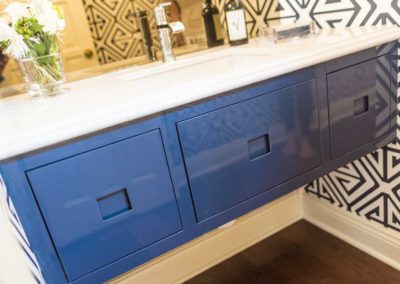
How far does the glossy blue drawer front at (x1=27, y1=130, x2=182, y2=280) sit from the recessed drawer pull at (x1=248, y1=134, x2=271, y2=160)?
0.26 meters

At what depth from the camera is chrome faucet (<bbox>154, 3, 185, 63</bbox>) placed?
1.29 metres

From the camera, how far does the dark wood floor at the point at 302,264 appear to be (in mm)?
1480

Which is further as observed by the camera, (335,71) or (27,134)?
(335,71)

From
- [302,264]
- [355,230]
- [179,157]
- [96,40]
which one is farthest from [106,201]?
[355,230]

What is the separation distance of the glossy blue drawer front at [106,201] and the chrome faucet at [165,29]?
597 millimetres

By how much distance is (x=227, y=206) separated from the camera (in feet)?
3.23

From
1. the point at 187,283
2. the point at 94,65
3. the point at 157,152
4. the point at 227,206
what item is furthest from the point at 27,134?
the point at 187,283

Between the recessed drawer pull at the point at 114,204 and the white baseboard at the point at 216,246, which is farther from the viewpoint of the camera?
the white baseboard at the point at 216,246

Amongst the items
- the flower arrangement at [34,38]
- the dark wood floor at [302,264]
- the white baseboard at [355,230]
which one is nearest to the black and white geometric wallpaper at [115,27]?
the flower arrangement at [34,38]

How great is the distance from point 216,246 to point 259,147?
0.83 meters

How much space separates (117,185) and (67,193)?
11cm

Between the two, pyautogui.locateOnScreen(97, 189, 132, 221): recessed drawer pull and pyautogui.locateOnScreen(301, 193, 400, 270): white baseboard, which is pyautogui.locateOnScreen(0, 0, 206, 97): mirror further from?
pyautogui.locateOnScreen(301, 193, 400, 270): white baseboard

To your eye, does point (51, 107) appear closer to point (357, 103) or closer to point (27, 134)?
point (27, 134)

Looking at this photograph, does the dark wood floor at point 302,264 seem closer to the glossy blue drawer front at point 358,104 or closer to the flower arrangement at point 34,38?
the glossy blue drawer front at point 358,104
